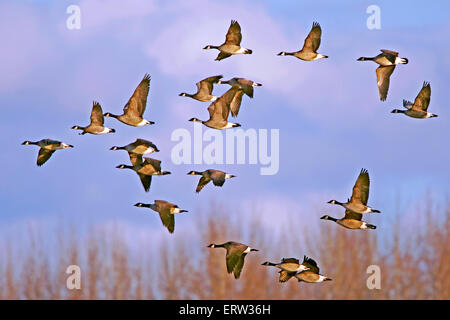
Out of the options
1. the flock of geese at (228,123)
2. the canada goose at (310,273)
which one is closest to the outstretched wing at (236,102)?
the flock of geese at (228,123)

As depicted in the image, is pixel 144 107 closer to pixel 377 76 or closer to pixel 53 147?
pixel 53 147

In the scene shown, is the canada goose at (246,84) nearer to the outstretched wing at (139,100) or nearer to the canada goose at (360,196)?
the outstretched wing at (139,100)

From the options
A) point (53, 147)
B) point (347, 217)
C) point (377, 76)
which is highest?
point (377, 76)

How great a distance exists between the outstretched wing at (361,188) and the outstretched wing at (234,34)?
3863 millimetres

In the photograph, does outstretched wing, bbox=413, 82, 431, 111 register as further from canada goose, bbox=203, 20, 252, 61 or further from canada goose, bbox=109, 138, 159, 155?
canada goose, bbox=109, 138, 159, 155

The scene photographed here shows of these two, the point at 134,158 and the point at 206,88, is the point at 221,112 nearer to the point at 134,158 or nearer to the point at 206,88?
the point at 206,88

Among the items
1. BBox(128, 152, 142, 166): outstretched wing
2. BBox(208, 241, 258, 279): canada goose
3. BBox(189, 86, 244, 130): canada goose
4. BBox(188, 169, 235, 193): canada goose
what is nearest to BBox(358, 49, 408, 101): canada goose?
BBox(189, 86, 244, 130): canada goose

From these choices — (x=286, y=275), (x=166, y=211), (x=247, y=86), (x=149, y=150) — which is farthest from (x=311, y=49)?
(x=286, y=275)

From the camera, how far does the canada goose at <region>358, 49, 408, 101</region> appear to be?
19.0 m

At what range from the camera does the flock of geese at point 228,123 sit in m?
17.0

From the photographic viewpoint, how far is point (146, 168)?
59.8ft
